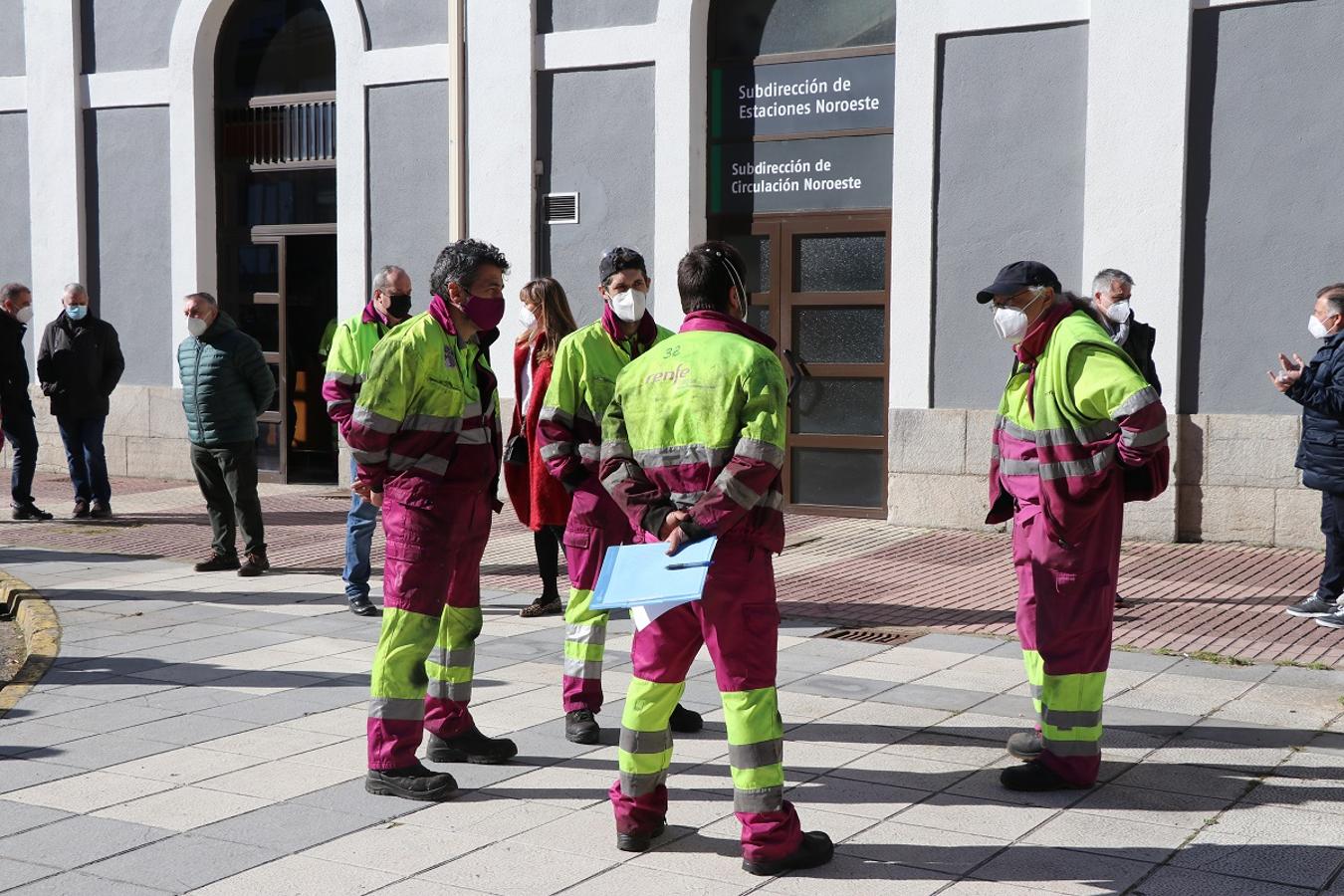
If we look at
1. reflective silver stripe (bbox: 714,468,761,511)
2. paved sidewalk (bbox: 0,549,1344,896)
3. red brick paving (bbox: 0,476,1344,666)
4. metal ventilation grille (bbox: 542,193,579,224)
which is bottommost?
red brick paving (bbox: 0,476,1344,666)

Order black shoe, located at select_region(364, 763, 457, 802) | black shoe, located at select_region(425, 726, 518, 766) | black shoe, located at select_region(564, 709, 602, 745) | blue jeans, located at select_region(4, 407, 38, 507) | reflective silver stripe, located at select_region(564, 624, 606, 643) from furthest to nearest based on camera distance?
blue jeans, located at select_region(4, 407, 38, 507) < reflective silver stripe, located at select_region(564, 624, 606, 643) < black shoe, located at select_region(564, 709, 602, 745) < black shoe, located at select_region(425, 726, 518, 766) < black shoe, located at select_region(364, 763, 457, 802)

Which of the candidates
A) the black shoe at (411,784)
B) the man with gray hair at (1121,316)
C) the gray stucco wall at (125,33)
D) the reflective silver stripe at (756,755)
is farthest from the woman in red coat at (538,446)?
the gray stucco wall at (125,33)

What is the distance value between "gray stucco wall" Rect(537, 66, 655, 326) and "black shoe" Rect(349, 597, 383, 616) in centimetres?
523

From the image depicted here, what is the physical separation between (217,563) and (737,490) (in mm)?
6822

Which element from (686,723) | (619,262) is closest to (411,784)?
(686,723)

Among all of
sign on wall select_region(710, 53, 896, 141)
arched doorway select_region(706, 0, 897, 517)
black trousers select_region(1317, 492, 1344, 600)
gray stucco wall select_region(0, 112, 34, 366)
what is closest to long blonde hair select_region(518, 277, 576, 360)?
black trousers select_region(1317, 492, 1344, 600)

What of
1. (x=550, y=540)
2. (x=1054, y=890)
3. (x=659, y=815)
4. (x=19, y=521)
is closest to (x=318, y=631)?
(x=550, y=540)

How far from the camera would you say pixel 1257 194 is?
1095cm

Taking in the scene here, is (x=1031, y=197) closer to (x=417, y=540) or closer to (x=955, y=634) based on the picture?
(x=955, y=634)

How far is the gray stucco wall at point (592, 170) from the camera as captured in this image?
13414 millimetres

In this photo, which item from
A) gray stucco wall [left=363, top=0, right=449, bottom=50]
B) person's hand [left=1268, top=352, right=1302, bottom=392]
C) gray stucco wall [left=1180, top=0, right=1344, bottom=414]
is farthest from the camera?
gray stucco wall [left=363, top=0, right=449, bottom=50]

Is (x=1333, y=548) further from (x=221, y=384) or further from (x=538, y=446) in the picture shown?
(x=221, y=384)

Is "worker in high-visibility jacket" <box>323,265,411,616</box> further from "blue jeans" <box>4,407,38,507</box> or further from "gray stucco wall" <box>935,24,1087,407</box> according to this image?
"blue jeans" <box>4,407,38,507</box>

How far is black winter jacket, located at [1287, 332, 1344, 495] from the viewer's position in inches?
320
